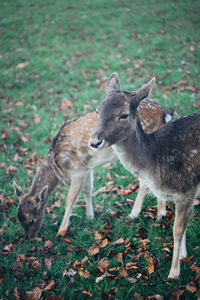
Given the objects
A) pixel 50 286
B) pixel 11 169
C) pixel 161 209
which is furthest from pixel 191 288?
pixel 11 169

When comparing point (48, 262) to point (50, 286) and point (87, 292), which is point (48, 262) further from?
point (87, 292)

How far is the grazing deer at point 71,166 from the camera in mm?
3783

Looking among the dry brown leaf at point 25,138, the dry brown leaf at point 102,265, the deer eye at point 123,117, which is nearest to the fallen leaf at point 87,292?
the dry brown leaf at point 102,265

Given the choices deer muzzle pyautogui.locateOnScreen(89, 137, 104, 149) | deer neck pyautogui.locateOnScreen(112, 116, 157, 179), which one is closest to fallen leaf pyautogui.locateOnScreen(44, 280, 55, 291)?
deer neck pyautogui.locateOnScreen(112, 116, 157, 179)

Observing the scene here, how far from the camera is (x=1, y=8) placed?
47.1ft

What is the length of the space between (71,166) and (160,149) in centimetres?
161

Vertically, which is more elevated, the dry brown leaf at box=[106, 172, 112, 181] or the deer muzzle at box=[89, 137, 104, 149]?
the deer muzzle at box=[89, 137, 104, 149]

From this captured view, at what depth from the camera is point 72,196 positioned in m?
3.94

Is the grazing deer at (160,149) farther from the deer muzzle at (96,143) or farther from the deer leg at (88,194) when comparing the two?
the deer leg at (88,194)

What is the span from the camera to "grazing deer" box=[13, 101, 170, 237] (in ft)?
12.4

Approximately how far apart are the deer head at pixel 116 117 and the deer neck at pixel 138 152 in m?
0.11

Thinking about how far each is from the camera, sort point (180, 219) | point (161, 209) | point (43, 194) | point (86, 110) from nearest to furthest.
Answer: point (180, 219) < point (161, 209) < point (43, 194) < point (86, 110)

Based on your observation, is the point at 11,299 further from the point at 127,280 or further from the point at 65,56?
the point at 65,56

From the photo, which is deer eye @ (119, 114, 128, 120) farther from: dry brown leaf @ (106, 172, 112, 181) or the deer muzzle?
dry brown leaf @ (106, 172, 112, 181)
